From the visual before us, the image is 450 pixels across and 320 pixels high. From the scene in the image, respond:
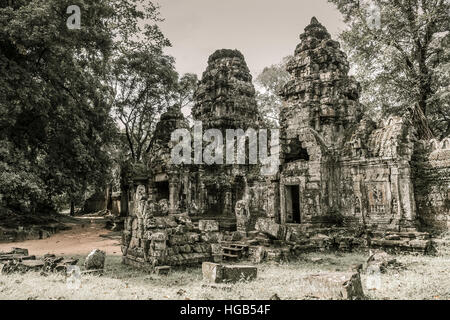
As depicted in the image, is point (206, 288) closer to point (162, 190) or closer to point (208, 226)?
point (208, 226)

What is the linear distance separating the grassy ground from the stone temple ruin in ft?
3.38

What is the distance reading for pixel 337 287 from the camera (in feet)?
16.2

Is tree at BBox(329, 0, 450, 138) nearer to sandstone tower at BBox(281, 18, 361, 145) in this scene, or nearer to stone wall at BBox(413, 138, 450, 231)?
sandstone tower at BBox(281, 18, 361, 145)

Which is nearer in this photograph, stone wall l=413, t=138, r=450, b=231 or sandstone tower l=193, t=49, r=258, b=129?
stone wall l=413, t=138, r=450, b=231

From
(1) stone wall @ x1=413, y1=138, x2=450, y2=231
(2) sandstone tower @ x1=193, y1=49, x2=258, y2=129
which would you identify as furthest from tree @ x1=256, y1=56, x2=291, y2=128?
(1) stone wall @ x1=413, y1=138, x2=450, y2=231

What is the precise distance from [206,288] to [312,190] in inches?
304

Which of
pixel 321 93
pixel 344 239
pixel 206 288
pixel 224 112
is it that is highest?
pixel 224 112

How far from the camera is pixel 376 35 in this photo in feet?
55.1

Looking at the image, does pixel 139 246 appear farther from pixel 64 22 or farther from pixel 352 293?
pixel 64 22

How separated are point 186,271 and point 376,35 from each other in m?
15.0

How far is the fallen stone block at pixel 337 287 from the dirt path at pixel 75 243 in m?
8.33

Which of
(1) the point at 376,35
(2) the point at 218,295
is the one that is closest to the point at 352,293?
(2) the point at 218,295

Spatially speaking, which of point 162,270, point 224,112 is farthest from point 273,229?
point 224,112

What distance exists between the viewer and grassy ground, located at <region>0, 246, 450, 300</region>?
17.1 feet
